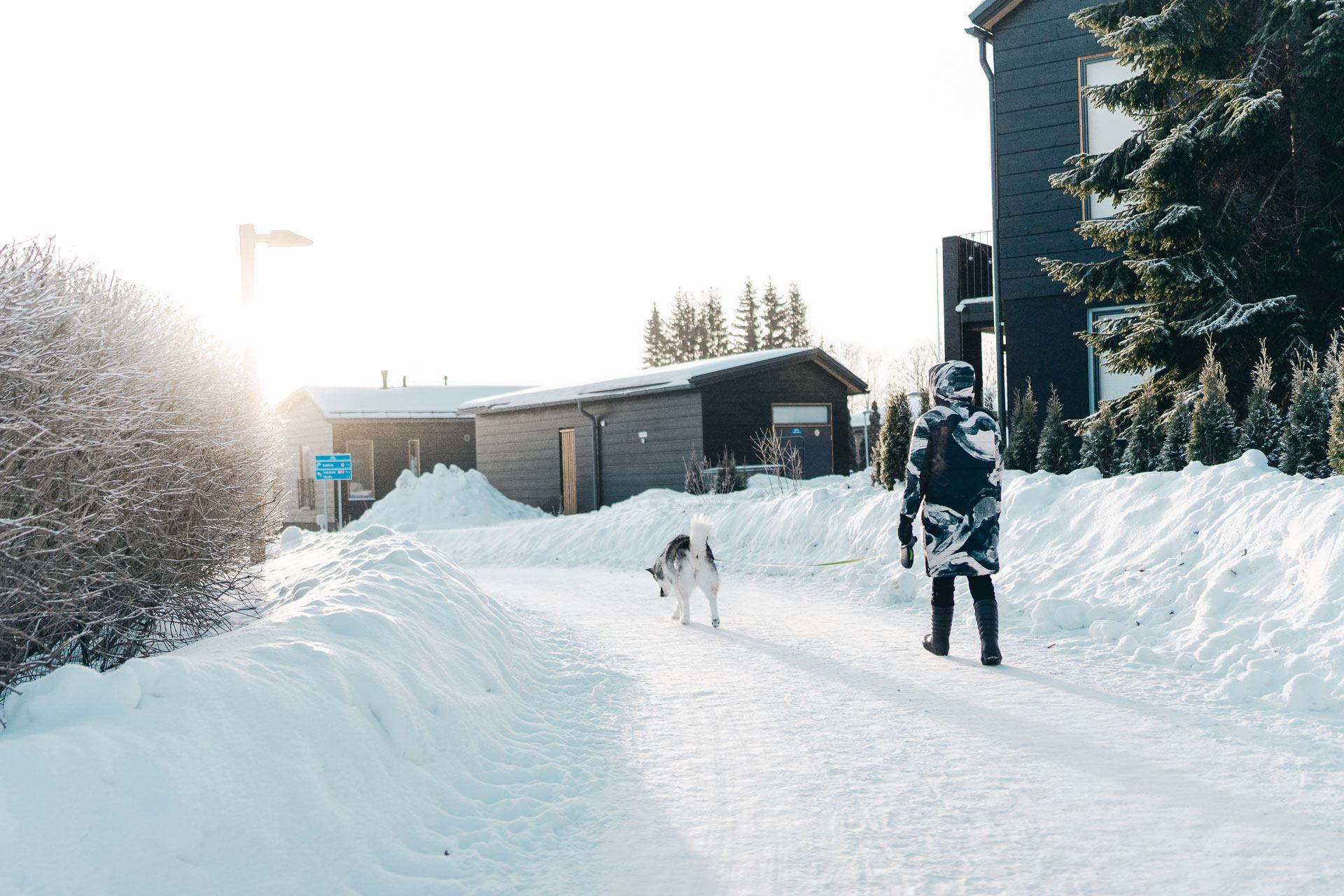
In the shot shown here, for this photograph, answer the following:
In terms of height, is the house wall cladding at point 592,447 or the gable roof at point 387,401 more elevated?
the gable roof at point 387,401

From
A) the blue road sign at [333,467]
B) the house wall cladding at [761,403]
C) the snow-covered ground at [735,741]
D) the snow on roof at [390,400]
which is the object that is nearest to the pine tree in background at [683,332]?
the snow on roof at [390,400]

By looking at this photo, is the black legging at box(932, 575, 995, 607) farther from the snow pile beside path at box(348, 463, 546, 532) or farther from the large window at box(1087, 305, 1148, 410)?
the snow pile beside path at box(348, 463, 546, 532)

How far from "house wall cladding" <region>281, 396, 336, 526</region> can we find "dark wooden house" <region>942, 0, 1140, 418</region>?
2487 cm

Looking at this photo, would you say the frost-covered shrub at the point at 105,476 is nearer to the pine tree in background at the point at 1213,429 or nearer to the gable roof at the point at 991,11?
the pine tree in background at the point at 1213,429

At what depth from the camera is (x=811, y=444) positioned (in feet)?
87.2

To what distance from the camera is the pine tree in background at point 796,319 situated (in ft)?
248

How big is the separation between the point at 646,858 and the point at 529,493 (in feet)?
86.9

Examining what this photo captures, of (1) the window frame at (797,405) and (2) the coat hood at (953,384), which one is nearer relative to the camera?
(2) the coat hood at (953,384)

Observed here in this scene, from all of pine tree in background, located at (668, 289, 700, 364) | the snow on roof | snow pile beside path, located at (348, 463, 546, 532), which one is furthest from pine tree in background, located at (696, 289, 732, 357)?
snow pile beside path, located at (348, 463, 546, 532)

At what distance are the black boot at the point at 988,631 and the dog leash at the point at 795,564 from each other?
506cm

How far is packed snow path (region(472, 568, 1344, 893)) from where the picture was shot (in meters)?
3.54

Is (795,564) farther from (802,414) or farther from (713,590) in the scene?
(802,414)

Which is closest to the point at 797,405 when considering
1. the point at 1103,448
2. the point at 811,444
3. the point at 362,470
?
the point at 811,444

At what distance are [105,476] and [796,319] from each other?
239 ft
